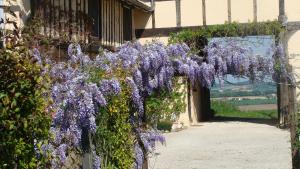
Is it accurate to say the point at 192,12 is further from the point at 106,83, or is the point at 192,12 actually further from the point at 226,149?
the point at 106,83

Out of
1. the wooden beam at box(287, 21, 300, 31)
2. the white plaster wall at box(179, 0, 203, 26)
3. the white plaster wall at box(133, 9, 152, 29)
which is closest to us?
the wooden beam at box(287, 21, 300, 31)

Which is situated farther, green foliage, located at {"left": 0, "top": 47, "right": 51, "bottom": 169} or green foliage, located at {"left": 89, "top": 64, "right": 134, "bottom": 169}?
green foliage, located at {"left": 89, "top": 64, "right": 134, "bottom": 169}

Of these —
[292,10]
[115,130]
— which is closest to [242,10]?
[292,10]

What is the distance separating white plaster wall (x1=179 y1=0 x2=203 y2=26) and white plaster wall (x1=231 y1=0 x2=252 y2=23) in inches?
32.8

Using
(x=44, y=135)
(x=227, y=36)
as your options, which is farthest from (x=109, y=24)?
(x=44, y=135)

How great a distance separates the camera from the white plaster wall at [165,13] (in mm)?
13258

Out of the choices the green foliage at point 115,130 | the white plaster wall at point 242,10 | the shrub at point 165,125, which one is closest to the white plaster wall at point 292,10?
the white plaster wall at point 242,10

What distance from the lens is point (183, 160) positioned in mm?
8211

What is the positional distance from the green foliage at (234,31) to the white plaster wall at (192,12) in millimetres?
420

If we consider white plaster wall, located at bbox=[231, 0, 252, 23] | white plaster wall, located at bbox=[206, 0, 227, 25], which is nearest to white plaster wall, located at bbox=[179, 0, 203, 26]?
white plaster wall, located at bbox=[206, 0, 227, 25]

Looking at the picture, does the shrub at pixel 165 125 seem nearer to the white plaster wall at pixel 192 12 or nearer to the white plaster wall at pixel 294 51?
the white plaster wall at pixel 192 12

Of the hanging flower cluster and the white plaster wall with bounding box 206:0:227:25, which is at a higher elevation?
the white plaster wall with bounding box 206:0:227:25

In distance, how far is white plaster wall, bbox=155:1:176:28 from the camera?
1326 centimetres

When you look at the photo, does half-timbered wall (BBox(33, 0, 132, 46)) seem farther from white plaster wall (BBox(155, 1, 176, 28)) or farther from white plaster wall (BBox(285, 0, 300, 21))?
white plaster wall (BBox(285, 0, 300, 21))
